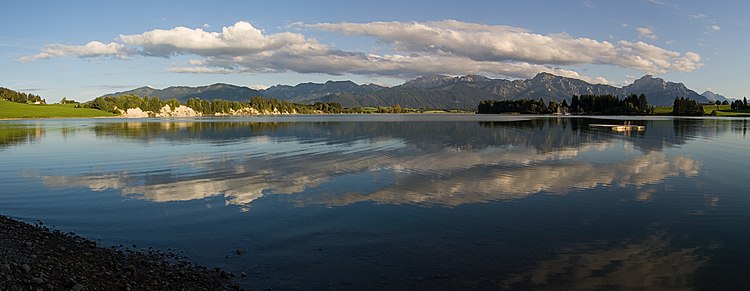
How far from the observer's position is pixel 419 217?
22.4 meters

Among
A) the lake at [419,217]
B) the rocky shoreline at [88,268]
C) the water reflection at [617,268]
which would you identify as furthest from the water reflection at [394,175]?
the rocky shoreline at [88,268]

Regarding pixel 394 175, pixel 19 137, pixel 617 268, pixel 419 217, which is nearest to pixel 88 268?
pixel 419 217

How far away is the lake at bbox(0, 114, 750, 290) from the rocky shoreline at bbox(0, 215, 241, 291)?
99 centimetres

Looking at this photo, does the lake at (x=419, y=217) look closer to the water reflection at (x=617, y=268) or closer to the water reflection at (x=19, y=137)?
the water reflection at (x=617, y=268)

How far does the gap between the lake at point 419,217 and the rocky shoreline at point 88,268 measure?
994 mm

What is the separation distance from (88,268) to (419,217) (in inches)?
538

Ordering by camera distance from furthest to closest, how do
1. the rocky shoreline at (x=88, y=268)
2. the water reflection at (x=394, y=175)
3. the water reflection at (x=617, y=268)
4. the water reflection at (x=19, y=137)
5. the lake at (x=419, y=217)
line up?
1. the water reflection at (x=19, y=137)
2. the water reflection at (x=394, y=175)
3. the lake at (x=419, y=217)
4. the water reflection at (x=617, y=268)
5. the rocky shoreline at (x=88, y=268)

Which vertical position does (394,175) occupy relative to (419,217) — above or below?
above

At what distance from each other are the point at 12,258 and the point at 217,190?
1567 cm

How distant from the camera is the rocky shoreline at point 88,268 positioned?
12227mm

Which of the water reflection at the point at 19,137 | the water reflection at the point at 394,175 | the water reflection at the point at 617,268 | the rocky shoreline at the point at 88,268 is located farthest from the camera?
the water reflection at the point at 19,137

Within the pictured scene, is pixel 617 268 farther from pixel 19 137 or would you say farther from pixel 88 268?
pixel 19 137

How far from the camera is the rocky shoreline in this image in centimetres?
1223

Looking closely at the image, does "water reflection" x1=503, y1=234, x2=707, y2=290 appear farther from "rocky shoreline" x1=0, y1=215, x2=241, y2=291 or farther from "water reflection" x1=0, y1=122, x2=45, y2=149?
"water reflection" x1=0, y1=122, x2=45, y2=149
